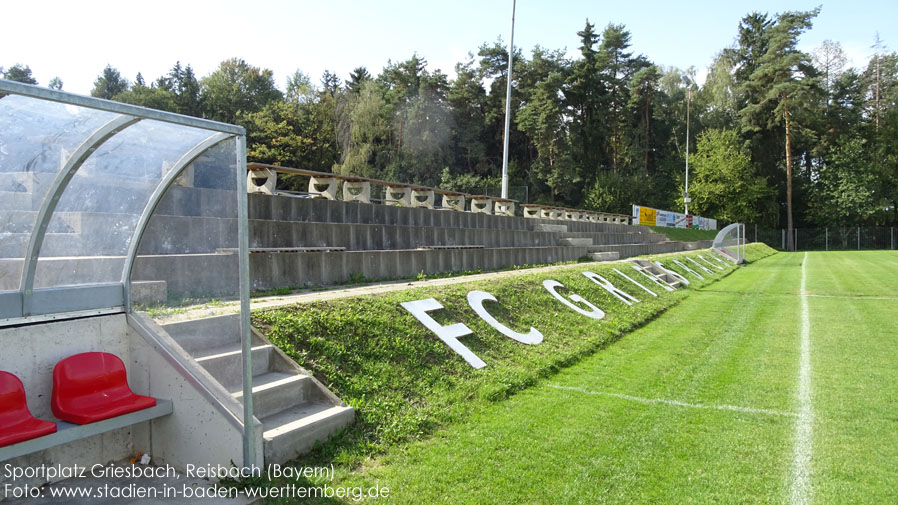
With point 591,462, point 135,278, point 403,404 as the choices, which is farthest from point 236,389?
point 591,462

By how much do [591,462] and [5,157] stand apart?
4764mm

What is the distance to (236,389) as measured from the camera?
407 cm

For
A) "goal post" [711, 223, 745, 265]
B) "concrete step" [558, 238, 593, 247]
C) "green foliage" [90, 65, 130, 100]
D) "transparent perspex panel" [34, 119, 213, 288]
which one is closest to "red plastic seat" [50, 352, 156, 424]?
"transparent perspex panel" [34, 119, 213, 288]

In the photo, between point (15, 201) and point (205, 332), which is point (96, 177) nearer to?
point (15, 201)

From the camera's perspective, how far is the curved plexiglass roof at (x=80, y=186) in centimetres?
339

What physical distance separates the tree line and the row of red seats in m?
42.3

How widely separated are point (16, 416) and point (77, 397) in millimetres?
375

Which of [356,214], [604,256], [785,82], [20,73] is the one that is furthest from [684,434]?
[20,73]

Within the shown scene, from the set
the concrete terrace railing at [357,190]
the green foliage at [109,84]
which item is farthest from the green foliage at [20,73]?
the concrete terrace railing at [357,190]

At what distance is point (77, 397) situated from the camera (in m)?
3.84

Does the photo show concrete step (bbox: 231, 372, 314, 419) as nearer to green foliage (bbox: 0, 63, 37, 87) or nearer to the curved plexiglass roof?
the curved plexiglass roof

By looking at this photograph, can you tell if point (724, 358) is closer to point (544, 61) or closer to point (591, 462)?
point (591, 462)

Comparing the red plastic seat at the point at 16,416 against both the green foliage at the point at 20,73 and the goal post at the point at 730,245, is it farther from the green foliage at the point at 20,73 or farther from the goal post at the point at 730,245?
the green foliage at the point at 20,73

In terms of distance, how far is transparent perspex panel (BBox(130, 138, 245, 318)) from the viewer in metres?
3.88
